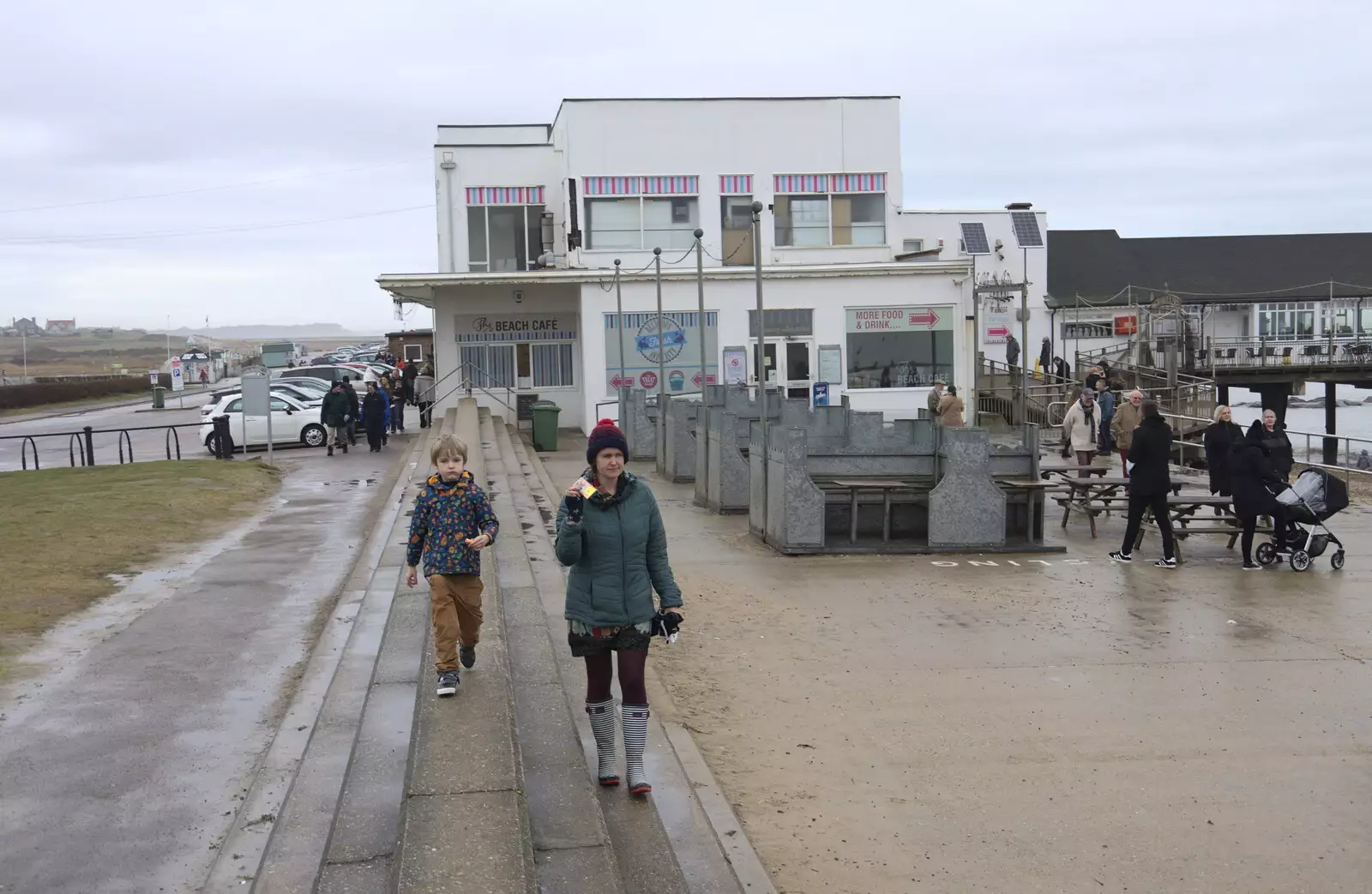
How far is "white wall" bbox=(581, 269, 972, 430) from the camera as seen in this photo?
104 feet

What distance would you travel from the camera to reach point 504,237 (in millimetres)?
35656

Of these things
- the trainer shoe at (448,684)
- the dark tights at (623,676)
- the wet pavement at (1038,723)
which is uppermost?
the dark tights at (623,676)

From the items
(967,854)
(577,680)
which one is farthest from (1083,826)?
(577,680)

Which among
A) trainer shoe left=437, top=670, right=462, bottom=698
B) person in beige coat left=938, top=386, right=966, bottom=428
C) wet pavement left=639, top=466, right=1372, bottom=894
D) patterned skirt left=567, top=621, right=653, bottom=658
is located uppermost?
person in beige coat left=938, top=386, right=966, bottom=428

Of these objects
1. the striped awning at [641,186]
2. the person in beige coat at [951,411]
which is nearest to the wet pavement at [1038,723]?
the person in beige coat at [951,411]

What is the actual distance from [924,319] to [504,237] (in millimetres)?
11439

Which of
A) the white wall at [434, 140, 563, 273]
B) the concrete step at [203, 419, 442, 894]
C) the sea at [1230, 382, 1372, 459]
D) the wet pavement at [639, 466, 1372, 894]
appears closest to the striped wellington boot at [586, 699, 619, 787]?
the wet pavement at [639, 466, 1372, 894]

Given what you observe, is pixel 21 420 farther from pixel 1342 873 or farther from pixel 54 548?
pixel 1342 873

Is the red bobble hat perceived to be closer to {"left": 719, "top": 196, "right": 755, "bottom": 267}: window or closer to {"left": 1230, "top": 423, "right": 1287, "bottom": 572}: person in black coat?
{"left": 1230, "top": 423, "right": 1287, "bottom": 572}: person in black coat

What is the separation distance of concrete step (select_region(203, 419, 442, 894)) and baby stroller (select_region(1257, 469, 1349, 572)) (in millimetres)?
8680

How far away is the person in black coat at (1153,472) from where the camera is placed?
42.7ft

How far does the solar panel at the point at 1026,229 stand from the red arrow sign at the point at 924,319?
70.1 feet

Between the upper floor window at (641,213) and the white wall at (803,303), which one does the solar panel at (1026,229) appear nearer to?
the white wall at (803,303)

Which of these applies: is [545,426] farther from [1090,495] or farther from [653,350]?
[1090,495]
